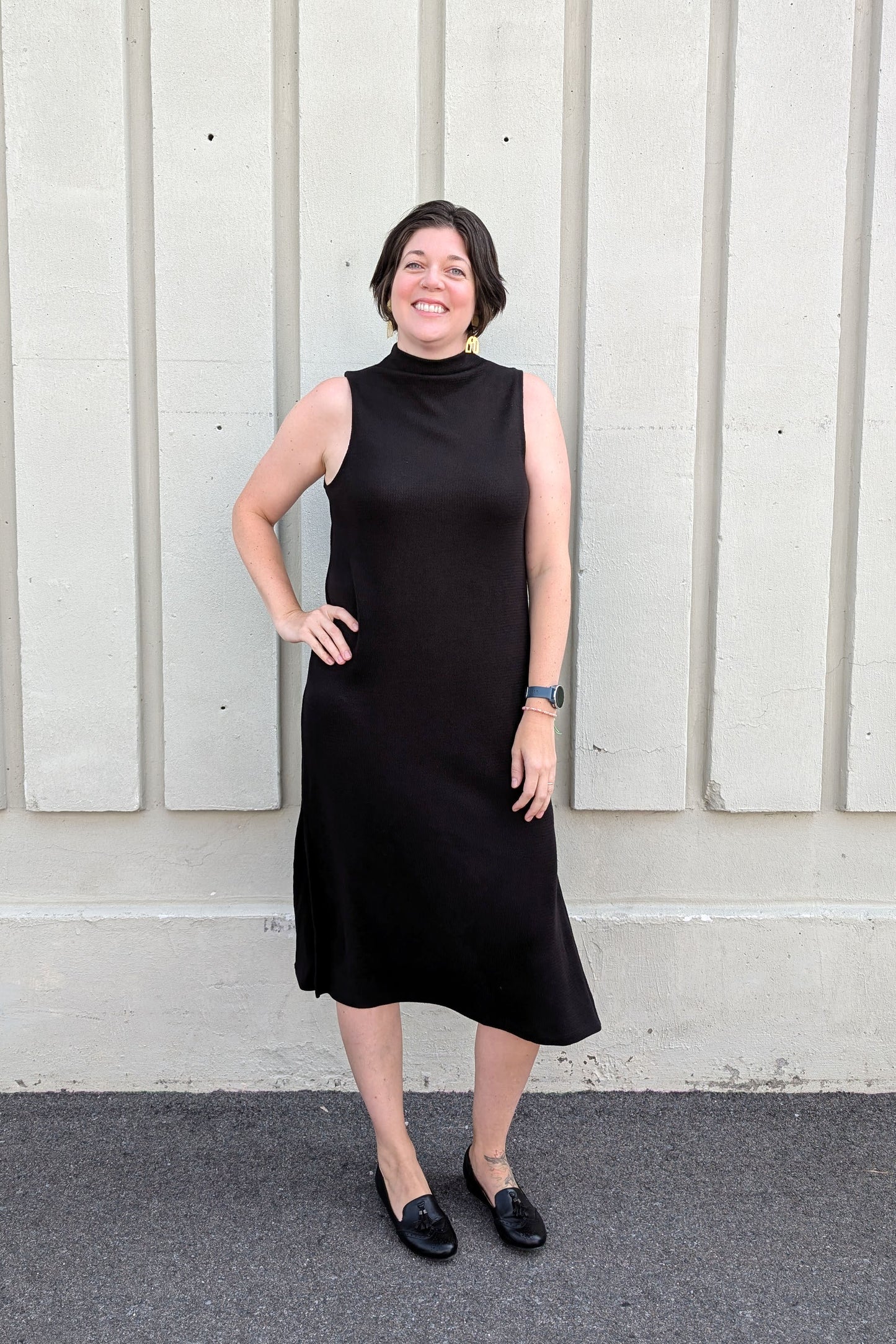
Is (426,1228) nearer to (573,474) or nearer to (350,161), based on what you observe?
(573,474)

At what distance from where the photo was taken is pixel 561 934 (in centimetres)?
259

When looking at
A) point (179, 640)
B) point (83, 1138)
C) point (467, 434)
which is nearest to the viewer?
point (467, 434)

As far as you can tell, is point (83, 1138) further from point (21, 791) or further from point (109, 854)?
point (21, 791)

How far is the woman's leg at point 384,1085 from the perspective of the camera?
8.66 feet

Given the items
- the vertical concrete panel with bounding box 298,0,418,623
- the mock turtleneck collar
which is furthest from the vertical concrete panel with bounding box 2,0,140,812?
the mock turtleneck collar

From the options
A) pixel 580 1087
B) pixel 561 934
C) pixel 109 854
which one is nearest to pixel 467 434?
pixel 561 934

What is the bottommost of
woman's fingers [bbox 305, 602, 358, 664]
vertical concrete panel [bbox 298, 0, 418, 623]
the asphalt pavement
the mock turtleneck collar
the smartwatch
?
the asphalt pavement

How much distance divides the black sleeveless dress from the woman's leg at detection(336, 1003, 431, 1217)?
12 centimetres

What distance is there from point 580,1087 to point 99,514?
2.31 meters

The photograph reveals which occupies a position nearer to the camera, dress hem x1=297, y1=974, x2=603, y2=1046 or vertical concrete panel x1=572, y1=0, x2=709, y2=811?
dress hem x1=297, y1=974, x2=603, y2=1046

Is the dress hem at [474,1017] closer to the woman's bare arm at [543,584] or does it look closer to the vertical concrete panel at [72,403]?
the woman's bare arm at [543,584]

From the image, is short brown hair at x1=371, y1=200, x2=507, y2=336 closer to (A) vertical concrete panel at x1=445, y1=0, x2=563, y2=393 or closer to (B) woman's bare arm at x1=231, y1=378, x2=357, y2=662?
(B) woman's bare arm at x1=231, y1=378, x2=357, y2=662

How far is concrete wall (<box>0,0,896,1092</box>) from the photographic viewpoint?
3.06 meters

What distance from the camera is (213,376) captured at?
315cm
